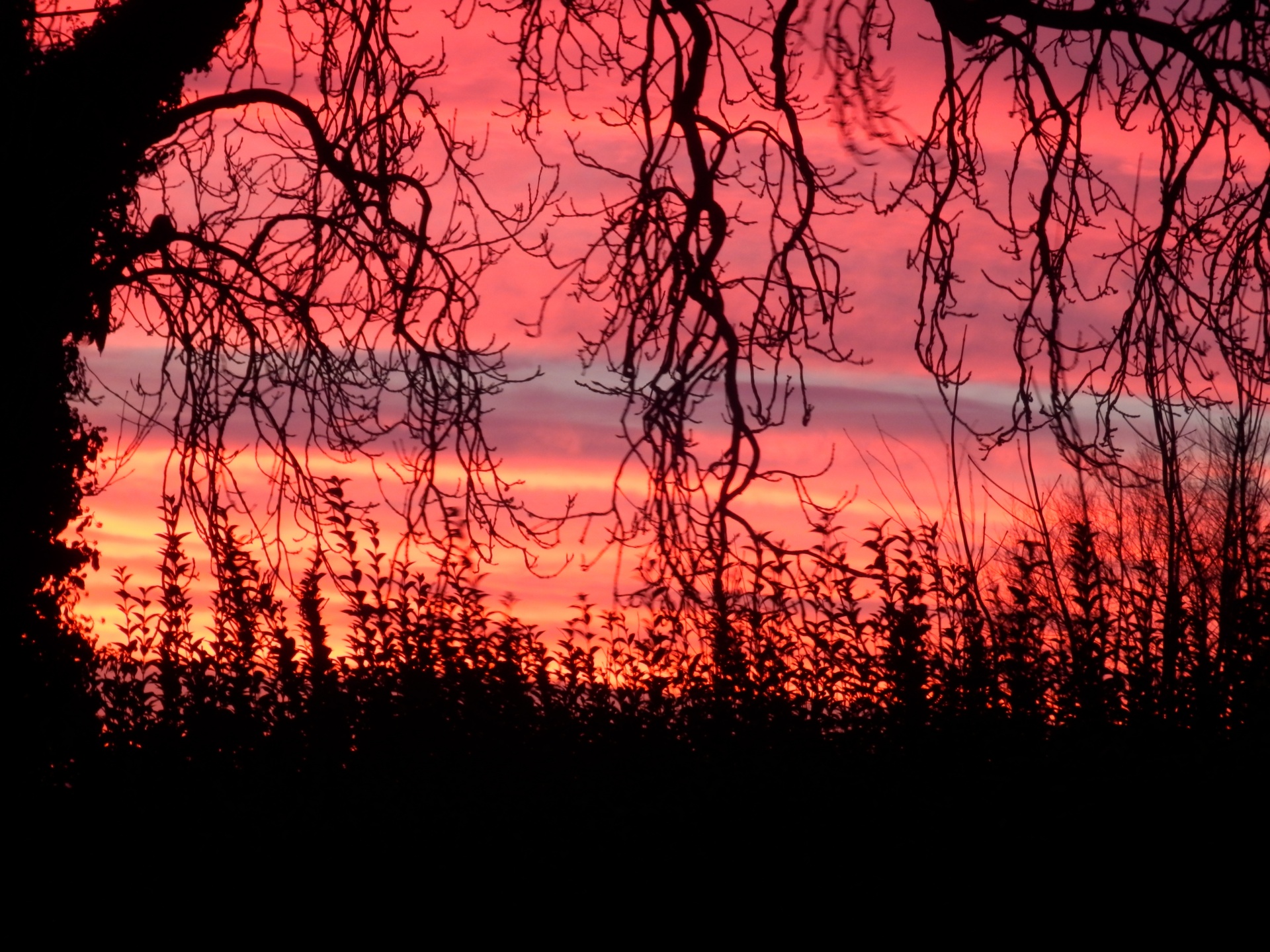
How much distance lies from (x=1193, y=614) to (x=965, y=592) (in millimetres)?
1033

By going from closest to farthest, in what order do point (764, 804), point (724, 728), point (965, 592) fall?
point (764, 804) → point (724, 728) → point (965, 592)

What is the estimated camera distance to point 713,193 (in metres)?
6.79

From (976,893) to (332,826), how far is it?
2541mm

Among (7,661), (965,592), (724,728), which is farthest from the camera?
(7,661)

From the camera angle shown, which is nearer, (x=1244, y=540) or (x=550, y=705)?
(x=550, y=705)

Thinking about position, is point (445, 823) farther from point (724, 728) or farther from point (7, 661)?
point (7, 661)

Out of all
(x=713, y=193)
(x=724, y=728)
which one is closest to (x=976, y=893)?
(x=724, y=728)

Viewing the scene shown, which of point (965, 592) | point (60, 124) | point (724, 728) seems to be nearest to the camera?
point (724, 728)

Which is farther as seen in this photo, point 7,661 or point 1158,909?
point 7,661

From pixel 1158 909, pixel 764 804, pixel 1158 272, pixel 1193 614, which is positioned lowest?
pixel 1158 909

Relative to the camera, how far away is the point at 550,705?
5.73m

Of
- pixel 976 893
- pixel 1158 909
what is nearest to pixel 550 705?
pixel 976 893

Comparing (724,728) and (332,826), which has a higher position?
(724,728)

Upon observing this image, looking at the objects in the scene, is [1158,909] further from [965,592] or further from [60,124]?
[60,124]
